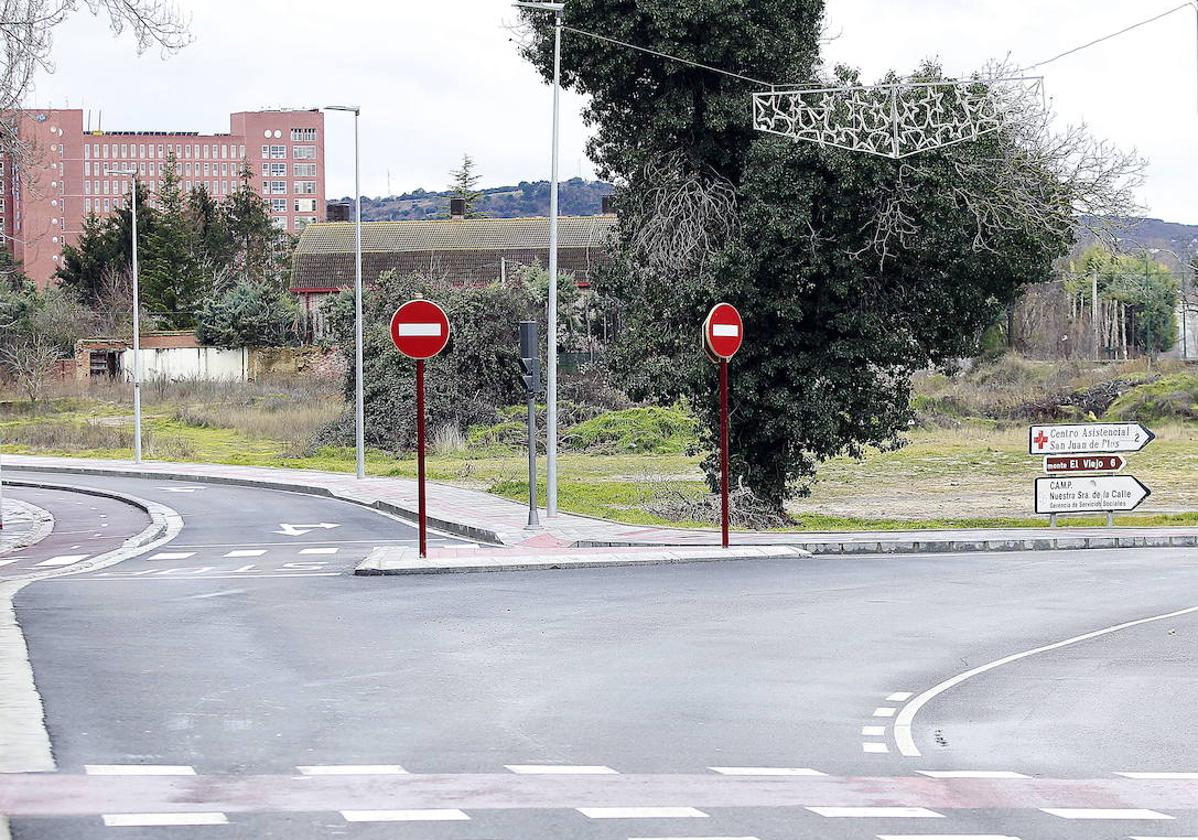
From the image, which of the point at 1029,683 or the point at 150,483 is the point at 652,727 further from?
the point at 150,483

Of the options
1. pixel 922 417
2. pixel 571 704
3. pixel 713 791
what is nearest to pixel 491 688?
pixel 571 704

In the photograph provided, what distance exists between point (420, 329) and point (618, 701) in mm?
10019

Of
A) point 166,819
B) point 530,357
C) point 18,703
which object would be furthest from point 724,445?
point 166,819

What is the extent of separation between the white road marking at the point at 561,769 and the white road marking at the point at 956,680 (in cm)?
194

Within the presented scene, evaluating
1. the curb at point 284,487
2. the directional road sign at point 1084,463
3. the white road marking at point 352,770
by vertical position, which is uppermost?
the directional road sign at point 1084,463

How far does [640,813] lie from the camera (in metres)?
7.21

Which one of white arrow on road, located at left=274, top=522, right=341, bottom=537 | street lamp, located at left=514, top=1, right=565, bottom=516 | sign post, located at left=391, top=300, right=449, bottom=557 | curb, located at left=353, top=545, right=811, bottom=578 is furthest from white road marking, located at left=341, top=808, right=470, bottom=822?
white arrow on road, located at left=274, top=522, right=341, bottom=537

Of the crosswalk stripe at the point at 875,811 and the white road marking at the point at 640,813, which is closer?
the white road marking at the point at 640,813

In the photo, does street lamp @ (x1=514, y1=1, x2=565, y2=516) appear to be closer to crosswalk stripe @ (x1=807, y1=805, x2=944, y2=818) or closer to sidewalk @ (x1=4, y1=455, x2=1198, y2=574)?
sidewalk @ (x1=4, y1=455, x2=1198, y2=574)

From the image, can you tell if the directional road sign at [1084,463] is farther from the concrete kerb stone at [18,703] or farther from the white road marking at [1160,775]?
the white road marking at [1160,775]

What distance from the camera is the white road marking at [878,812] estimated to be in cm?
728

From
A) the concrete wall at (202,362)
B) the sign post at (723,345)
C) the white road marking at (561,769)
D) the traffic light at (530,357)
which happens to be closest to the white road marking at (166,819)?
the white road marking at (561,769)

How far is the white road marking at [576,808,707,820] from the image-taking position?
711 cm

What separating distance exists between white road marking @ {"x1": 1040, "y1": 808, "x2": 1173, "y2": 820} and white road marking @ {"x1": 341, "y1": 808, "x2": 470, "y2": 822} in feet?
9.35
